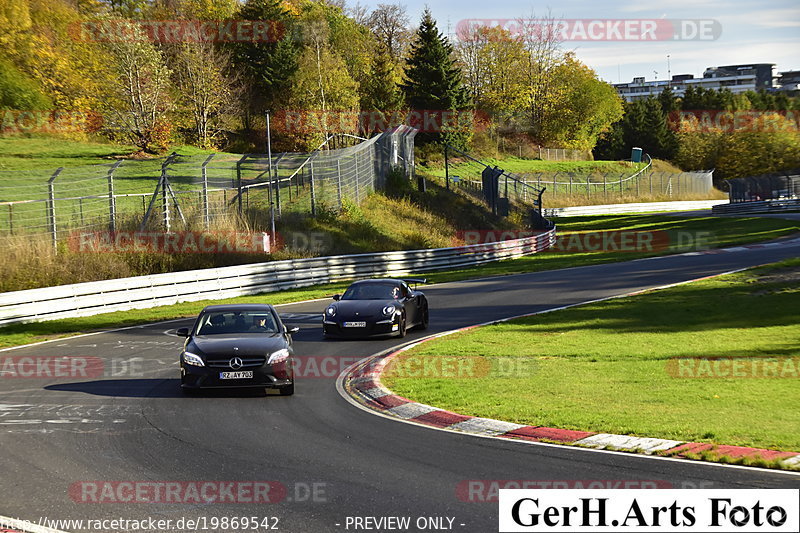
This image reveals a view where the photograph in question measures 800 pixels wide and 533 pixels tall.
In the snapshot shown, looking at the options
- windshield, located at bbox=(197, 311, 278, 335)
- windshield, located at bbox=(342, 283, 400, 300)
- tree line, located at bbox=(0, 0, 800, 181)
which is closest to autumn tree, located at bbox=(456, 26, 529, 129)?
tree line, located at bbox=(0, 0, 800, 181)

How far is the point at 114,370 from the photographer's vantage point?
16.0 meters

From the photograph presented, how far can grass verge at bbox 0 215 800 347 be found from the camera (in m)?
22.4

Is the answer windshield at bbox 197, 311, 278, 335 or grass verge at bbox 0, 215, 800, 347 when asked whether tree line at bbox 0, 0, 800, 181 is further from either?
windshield at bbox 197, 311, 278, 335

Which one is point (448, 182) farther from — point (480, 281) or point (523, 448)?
point (523, 448)

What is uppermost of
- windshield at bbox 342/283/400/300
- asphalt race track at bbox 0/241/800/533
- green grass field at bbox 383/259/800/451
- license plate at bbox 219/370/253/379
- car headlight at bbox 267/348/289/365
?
windshield at bbox 342/283/400/300

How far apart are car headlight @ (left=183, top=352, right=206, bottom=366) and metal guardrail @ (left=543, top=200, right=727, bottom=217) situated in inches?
2631

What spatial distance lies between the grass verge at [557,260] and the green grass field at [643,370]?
9.63 metres

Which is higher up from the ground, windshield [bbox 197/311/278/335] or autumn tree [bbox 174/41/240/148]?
autumn tree [bbox 174/41/240/148]

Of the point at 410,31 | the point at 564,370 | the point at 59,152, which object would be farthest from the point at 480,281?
the point at 410,31

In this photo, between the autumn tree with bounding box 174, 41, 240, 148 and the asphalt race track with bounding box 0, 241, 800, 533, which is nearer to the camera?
the asphalt race track with bounding box 0, 241, 800, 533

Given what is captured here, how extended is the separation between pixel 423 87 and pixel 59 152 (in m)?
38.3

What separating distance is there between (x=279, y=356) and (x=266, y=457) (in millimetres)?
4039

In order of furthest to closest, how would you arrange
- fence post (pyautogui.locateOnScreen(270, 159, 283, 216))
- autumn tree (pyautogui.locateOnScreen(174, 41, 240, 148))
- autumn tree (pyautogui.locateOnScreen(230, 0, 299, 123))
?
autumn tree (pyautogui.locateOnScreen(230, 0, 299, 123)), autumn tree (pyautogui.locateOnScreen(174, 41, 240, 148)), fence post (pyautogui.locateOnScreen(270, 159, 283, 216))

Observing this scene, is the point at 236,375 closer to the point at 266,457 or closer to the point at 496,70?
the point at 266,457
